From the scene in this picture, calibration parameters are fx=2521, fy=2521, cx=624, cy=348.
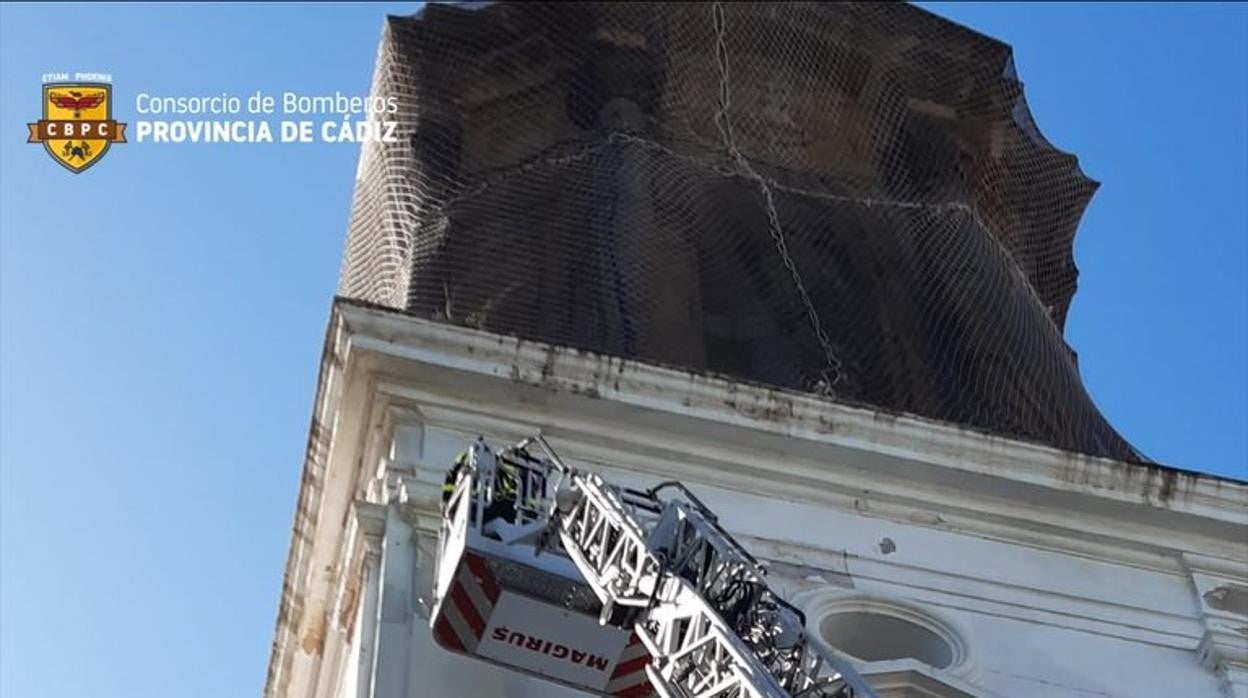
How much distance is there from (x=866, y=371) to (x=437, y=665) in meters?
5.15

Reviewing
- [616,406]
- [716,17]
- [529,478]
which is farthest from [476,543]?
[716,17]

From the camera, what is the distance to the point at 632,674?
39.1ft

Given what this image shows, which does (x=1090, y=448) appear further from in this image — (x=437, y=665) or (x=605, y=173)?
(x=437, y=665)

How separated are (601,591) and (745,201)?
7.05 metres

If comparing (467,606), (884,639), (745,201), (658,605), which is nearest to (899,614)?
(884,639)

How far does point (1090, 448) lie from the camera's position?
56.1ft

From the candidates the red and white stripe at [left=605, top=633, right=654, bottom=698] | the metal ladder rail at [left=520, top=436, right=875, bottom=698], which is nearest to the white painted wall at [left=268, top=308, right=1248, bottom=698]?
the red and white stripe at [left=605, top=633, right=654, bottom=698]

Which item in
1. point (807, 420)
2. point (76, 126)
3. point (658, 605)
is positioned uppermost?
point (76, 126)

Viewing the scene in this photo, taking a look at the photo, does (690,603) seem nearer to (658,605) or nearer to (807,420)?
(658,605)

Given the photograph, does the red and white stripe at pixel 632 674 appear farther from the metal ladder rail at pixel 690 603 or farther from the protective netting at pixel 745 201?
the protective netting at pixel 745 201

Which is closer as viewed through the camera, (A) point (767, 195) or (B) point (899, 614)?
(B) point (899, 614)

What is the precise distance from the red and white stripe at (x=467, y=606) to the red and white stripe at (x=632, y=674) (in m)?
0.66

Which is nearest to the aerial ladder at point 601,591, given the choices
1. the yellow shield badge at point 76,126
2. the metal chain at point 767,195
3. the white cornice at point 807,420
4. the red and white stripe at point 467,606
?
the red and white stripe at point 467,606

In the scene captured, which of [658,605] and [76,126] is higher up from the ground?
[76,126]
